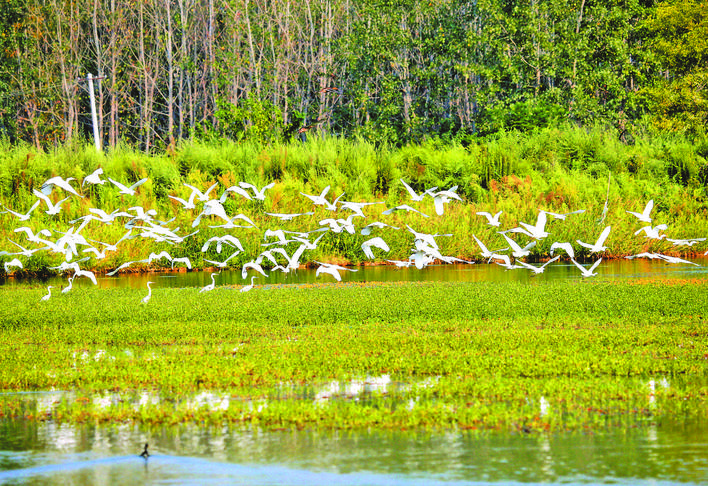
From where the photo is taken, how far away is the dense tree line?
131 ft

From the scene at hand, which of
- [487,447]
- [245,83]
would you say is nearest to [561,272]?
[487,447]

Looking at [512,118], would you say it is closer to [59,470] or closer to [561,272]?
[561,272]

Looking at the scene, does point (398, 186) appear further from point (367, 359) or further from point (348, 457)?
point (348, 457)

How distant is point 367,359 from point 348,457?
315 centimetres

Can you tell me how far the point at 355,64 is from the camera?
4516 centimetres

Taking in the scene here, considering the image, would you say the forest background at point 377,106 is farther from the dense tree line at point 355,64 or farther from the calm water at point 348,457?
the calm water at point 348,457

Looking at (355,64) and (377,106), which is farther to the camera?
(355,64)

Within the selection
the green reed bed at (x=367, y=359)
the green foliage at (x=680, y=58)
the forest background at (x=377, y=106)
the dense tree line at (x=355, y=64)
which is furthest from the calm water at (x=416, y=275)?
the green foliage at (x=680, y=58)

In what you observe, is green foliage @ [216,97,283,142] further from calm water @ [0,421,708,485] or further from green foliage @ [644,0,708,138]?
calm water @ [0,421,708,485]

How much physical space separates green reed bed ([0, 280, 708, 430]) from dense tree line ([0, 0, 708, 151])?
24.3m

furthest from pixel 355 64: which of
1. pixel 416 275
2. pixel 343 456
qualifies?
pixel 343 456

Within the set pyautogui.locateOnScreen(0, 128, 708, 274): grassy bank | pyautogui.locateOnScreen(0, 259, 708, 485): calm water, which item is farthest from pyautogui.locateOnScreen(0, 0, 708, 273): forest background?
pyautogui.locateOnScreen(0, 259, 708, 485): calm water

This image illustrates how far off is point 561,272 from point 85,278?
9.54m

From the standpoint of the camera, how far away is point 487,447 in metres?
6.18
